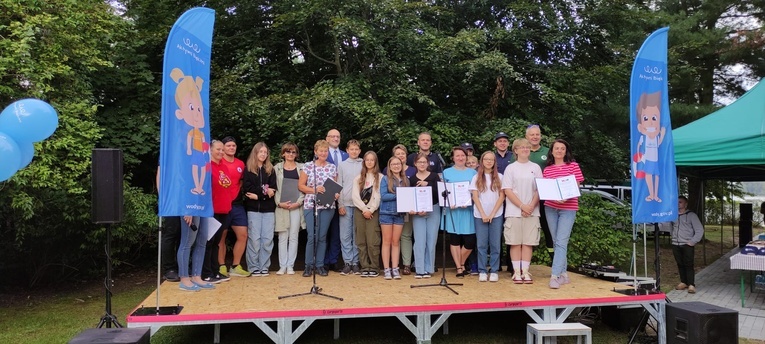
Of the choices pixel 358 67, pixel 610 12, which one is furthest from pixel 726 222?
pixel 358 67

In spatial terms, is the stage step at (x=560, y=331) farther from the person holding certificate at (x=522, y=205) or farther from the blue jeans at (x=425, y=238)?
the blue jeans at (x=425, y=238)

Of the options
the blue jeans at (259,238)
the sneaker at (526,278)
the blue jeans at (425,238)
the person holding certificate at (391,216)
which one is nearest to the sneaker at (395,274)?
the person holding certificate at (391,216)

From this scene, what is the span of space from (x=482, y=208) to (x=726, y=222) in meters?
20.2

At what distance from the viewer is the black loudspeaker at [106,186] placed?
13.6 ft

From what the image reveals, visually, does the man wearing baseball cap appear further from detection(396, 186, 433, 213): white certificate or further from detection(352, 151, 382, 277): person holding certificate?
detection(352, 151, 382, 277): person holding certificate

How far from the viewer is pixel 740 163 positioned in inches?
250

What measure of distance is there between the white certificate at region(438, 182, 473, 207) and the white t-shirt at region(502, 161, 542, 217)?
0.41 m

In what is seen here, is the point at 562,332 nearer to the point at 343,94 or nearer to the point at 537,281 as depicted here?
the point at 537,281

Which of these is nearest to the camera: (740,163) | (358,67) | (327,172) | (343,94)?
(327,172)

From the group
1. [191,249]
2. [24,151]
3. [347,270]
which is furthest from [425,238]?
[24,151]

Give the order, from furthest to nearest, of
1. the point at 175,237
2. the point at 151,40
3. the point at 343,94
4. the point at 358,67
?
the point at 358,67 < the point at 151,40 < the point at 343,94 < the point at 175,237

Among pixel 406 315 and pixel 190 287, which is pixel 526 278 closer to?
pixel 406 315

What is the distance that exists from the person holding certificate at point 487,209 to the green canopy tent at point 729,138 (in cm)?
305

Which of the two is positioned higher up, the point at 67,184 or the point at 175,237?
the point at 67,184
